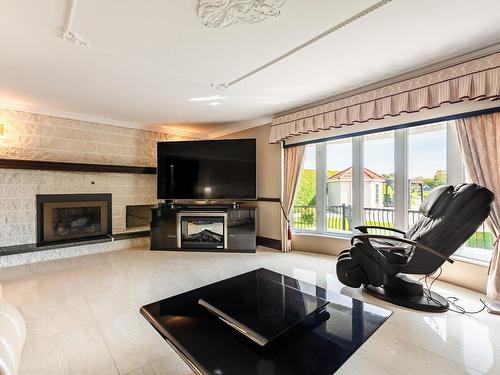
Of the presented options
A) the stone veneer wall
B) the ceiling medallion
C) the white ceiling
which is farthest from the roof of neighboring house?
the stone veneer wall

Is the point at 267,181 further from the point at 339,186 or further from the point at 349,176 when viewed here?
the point at 349,176

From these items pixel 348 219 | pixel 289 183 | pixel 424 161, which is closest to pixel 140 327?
pixel 289 183

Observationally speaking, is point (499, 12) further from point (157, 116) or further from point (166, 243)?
point (166, 243)

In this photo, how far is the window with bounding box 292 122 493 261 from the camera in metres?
2.66

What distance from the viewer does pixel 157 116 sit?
4.11 meters

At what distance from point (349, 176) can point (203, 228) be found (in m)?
2.61

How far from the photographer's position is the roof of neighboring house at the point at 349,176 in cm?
325

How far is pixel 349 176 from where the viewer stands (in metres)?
3.53

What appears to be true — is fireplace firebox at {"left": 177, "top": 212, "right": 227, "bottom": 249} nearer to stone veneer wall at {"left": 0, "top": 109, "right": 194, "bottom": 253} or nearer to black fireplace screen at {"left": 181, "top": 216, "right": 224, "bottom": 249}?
black fireplace screen at {"left": 181, "top": 216, "right": 224, "bottom": 249}

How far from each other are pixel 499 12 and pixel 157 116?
423 cm

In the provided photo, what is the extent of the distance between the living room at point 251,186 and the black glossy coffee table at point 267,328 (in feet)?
0.04

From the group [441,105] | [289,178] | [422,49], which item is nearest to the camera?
[422,49]

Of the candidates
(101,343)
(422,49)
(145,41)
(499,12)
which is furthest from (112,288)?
(499,12)

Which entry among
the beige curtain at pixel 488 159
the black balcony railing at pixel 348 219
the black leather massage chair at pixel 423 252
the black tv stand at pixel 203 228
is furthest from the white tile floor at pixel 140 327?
the black tv stand at pixel 203 228
